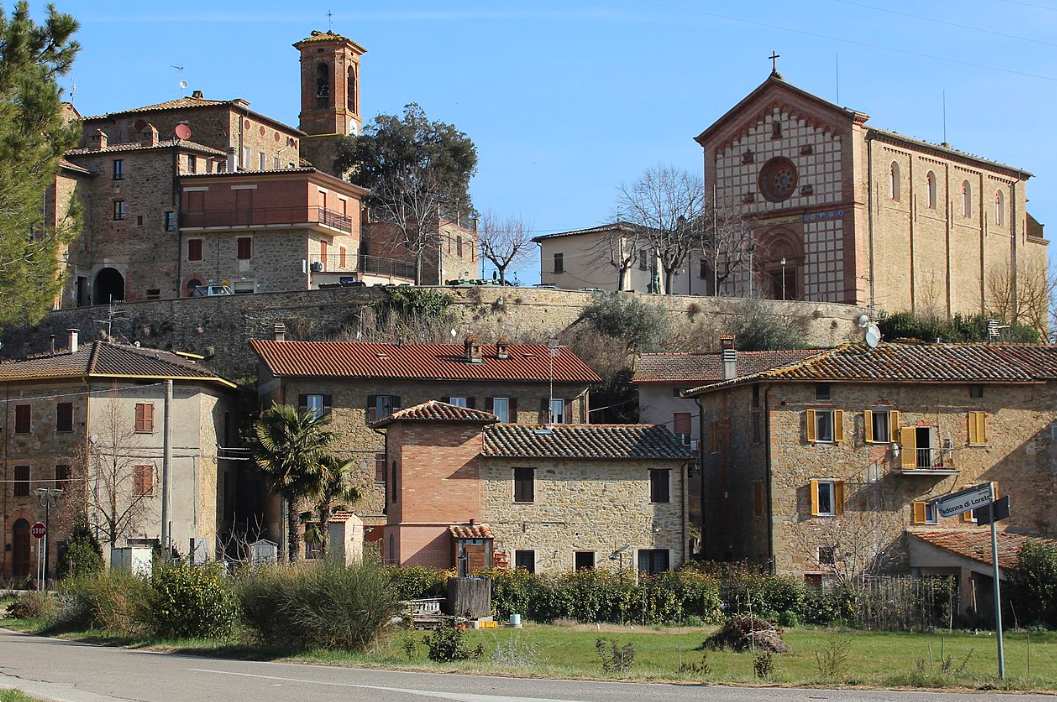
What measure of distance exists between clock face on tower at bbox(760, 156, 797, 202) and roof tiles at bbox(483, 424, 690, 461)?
31421 millimetres

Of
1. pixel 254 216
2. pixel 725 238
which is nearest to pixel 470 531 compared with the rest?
pixel 254 216

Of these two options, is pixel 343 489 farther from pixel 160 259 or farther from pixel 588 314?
pixel 160 259

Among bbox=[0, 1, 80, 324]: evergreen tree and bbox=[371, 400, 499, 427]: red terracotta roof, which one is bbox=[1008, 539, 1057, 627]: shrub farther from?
bbox=[0, 1, 80, 324]: evergreen tree

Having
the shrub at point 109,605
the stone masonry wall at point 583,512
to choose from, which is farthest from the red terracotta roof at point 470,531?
the shrub at point 109,605

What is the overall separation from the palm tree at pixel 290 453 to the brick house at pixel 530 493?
2.06 meters

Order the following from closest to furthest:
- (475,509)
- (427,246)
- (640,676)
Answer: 1. (640,676)
2. (475,509)
3. (427,246)

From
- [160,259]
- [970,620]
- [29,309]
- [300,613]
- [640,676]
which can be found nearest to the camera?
[640,676]

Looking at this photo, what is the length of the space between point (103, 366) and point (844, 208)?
36970mm

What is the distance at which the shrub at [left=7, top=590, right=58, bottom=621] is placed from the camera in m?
32.8

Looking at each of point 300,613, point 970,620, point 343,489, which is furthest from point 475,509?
point 300,613

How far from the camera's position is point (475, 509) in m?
40.9

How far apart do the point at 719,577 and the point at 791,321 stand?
92.9 feet

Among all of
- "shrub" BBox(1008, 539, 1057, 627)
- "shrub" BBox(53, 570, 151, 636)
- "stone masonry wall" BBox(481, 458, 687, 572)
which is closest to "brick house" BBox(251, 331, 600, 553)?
"stone masonry wall" BBox(481, 458, 687, 572)

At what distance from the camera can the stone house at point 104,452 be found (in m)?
47.7
